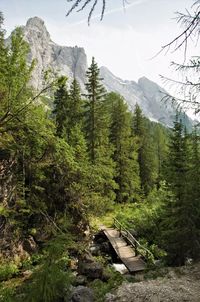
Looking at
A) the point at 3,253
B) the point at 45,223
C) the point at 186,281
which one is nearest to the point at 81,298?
the point at 186,281

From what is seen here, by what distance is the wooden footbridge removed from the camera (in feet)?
54.9

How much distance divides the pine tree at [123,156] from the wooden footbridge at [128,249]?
465 inches

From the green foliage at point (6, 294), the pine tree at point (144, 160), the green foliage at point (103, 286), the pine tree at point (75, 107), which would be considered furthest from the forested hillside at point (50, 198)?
the pine tree at point (144, 160)

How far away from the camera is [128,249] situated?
20.0 m

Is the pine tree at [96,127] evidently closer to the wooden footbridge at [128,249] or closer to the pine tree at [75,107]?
the pine tree at [75,107]

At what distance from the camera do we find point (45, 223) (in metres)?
19.1

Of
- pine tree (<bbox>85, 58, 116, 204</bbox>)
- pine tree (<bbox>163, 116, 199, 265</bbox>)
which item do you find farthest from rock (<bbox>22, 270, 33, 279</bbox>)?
pine tree (<bbox>85, 58, 116, 204</bbox>)

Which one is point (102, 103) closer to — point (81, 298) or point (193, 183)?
point (193, 183)

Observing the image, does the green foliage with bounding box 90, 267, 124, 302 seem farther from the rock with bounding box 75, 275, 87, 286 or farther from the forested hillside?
the rock with bounding box 75, 275, 87, 286

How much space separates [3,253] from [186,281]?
9.37 meters

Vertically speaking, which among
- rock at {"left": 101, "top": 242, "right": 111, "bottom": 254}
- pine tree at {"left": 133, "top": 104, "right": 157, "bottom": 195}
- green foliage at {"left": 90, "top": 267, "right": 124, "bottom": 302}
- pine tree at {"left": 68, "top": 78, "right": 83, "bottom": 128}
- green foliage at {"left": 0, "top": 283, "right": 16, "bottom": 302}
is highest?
pine tree at {"left": 68, "top": 78, "right": 83, "bottom": 128}

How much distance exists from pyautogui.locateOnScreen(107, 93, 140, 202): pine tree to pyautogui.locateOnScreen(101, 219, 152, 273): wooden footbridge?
38.8 ft

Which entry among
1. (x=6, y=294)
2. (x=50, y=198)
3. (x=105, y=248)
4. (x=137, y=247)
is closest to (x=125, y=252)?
(x=137, y=247)

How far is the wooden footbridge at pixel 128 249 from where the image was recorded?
1673 centimetres
